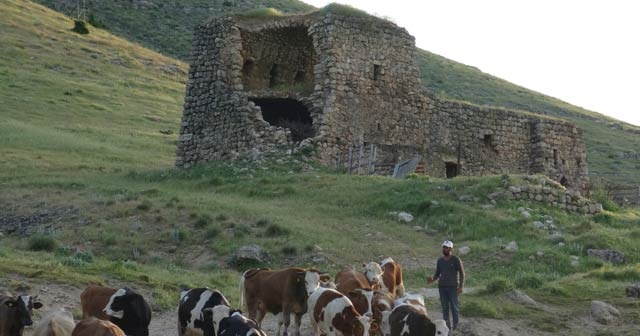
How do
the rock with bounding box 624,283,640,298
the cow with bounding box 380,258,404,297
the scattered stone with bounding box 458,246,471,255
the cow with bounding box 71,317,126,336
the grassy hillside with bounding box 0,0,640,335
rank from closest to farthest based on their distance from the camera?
the cow with bounding box 71,317,126,336 → the cow with bounding box 380,258,404,297 → the grassy hillside with bounding box 0,0,640,335 → the rock with bounding box 624,283,640,298 → the scattered stone with bounding box 458,246,471,255

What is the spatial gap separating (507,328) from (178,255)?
8005mm

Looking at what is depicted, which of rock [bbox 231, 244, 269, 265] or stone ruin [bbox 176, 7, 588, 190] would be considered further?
stone ruin [bbox 176, 7, 588, 190]

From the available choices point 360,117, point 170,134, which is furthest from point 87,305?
point 170,134

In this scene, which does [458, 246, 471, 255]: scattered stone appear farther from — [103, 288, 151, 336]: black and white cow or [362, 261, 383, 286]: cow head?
[103, 288, 151, 336]: black and white cow

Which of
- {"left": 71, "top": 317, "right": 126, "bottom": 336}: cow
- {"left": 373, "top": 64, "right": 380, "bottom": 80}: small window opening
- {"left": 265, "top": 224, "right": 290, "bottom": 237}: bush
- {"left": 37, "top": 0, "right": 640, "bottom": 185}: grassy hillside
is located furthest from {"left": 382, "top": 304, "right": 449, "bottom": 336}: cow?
{"left": 37, "top": 0, "right": 640, "bottom": 185}: grassy hillside

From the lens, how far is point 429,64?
7194cm

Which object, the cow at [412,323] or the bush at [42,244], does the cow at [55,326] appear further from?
the bush at [42,244]

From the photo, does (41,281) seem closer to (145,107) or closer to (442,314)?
(442,314)

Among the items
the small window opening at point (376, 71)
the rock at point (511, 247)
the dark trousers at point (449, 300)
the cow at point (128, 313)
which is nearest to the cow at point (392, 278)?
the dark trousers at point (449, 300)

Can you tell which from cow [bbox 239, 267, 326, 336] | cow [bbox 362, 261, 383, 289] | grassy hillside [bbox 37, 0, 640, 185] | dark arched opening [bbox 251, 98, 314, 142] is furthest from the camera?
grassy hillside [bbox 37, 0, 640, 185]

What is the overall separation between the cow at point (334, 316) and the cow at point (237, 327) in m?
1.72

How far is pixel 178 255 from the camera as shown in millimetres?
20500

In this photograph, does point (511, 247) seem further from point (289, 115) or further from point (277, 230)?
point (289, 115)

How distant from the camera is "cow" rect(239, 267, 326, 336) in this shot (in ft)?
44.9
